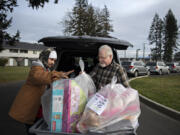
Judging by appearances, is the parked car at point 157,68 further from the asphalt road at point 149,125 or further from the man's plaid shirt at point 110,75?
the man's plaid shirt at point 110,75

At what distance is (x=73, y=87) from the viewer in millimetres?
1704

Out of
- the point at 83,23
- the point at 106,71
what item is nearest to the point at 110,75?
the point at 106,71

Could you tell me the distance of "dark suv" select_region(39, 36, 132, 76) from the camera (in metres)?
2.47

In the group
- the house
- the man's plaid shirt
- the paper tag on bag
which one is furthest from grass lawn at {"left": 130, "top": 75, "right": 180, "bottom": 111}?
the house

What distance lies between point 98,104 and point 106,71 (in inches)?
34.3

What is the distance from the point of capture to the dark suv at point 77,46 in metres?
2.47

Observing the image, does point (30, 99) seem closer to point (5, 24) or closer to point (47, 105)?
point (47, 105)

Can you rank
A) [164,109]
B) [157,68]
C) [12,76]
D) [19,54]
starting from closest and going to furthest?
[164,109], [12,76], [157,68], [19,54]

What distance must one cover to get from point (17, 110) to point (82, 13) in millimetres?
31086

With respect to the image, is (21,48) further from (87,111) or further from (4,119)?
(87,111)

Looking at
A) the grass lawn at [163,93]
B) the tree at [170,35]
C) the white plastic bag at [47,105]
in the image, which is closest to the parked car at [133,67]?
the grass lawn at [163,93]

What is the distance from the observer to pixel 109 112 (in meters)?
1.61

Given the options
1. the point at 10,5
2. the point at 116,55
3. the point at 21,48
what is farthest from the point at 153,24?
the point at 116,55

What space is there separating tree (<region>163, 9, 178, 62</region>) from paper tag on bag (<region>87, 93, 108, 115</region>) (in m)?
57.4
